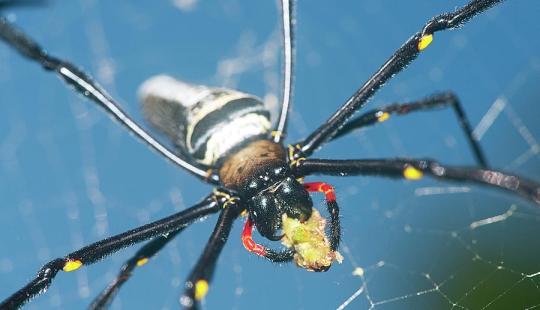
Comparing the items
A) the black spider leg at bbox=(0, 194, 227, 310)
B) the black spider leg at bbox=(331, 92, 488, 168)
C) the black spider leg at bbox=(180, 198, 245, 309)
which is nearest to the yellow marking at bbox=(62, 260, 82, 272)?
the black spider leg at bbox=(0, 194, 227, 310)

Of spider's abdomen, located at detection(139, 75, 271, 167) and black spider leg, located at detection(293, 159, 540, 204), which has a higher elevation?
spider's abdomen, located at detection(139, 75, 271, 167)

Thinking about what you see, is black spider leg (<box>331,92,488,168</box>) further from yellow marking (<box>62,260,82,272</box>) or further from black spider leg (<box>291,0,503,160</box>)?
yellow marking (<box>62,260,82,272</box>)

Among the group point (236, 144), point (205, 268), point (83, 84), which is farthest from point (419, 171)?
point (83, 84)

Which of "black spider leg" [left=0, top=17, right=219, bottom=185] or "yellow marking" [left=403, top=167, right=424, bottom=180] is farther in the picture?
"black spider leg" [left=0, top=17, right=219, bottom=185]

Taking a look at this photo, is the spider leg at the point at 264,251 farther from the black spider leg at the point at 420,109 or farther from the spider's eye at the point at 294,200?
the black spider leg at the point at 420,109

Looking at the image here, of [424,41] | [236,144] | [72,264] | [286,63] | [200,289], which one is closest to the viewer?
[200,289]

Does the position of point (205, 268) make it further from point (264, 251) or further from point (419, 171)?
point (419, 171)

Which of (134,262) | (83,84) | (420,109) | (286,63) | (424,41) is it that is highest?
(83,84)
